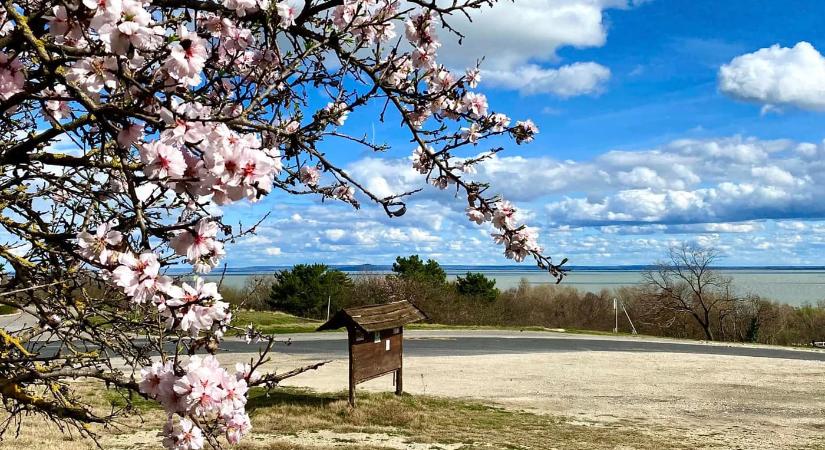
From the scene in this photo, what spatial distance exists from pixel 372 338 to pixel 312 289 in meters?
25.7

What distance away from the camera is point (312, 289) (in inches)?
1499

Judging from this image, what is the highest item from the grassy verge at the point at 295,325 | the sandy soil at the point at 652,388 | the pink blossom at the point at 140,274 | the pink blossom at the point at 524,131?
the pink blossom at the point at 524,131

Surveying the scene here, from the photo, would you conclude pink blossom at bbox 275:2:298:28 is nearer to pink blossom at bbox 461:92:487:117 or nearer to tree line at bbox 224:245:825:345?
pink blossom at bbox 461:92:487:117

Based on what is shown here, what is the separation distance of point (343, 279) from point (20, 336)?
3491 cm

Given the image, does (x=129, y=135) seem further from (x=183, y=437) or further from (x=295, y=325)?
(x=295, y=325)

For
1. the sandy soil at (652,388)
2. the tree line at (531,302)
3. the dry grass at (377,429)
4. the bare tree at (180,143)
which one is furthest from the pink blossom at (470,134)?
the tree line at (531,302)

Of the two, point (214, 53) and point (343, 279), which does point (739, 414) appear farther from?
point (343, 279)

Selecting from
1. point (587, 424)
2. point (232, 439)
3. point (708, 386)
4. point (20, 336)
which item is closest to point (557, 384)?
point (708, 386)

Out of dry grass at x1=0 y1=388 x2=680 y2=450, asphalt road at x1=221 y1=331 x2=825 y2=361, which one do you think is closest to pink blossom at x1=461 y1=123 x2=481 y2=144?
dry grass at x1=0 y1=388 x2=680 y2=450

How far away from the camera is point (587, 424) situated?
11.8m

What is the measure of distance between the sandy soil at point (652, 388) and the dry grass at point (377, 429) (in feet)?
3.41

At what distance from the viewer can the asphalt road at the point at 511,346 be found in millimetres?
23000

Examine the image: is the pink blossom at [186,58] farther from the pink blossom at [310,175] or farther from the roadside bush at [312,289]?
the roadside bush at [312,289]

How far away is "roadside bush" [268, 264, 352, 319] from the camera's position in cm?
3806
